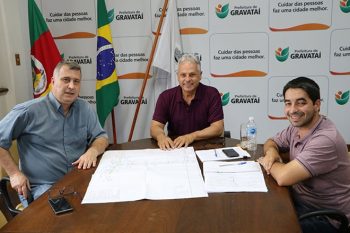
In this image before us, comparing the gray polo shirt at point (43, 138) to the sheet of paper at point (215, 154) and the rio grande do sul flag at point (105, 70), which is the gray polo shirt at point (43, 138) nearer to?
the sheet of paper at point (215, 154)

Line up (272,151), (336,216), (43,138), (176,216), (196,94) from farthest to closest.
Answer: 1. (196,94)
2. (43,138)
3. (272,151)
4. (336,216)
5. (176,216)

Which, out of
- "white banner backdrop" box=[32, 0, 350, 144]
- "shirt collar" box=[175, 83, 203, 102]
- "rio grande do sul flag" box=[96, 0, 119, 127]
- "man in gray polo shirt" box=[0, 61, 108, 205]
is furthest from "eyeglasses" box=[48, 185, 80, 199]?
"white banner backdrop" box=[32, 0, 350, 144]

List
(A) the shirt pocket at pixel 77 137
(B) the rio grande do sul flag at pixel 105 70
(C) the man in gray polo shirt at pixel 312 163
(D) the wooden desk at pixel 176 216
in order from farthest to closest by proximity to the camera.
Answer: (B) the rio grande do sul flag at pixel 105 70, (A) the shirt pocket at pixel 77 137, (C) the man in gray polo shirt at pixel 312 163, (D) the wooden desk at pixel 176 216

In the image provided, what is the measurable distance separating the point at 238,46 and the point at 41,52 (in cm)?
199

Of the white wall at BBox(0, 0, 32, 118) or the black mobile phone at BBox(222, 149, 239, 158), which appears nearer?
the black mobile phone at BBox(222, 149, 239, 158)

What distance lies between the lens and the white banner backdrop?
3420 millimetres

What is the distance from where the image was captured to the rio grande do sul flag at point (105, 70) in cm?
348

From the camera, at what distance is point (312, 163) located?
1465mm

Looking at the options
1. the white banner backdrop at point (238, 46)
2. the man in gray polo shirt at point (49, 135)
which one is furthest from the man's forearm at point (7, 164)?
the white banner backdrop at point (238, 46)

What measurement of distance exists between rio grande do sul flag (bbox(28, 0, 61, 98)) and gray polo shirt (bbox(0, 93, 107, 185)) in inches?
64.3

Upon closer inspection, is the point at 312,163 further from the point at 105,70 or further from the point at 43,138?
the point at 105,70

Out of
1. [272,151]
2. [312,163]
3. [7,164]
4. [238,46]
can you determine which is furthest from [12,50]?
[312,163]

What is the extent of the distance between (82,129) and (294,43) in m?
2.39

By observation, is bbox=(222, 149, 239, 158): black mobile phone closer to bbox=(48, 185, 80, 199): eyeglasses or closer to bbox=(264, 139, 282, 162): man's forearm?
bbox=(264, 139, 282, 162): man's forearm
